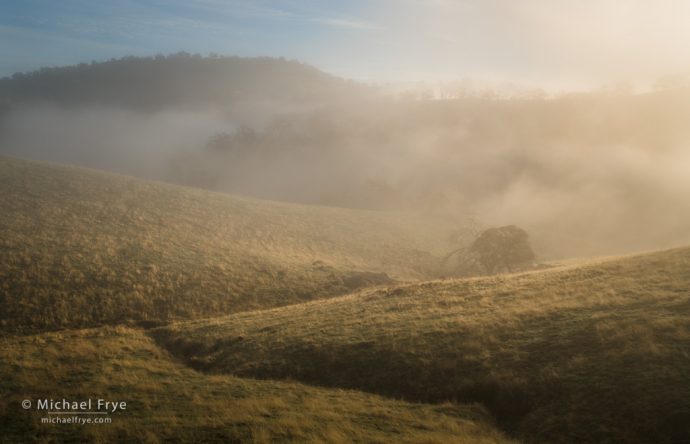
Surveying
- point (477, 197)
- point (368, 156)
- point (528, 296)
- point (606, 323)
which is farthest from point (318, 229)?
point (368, 156)

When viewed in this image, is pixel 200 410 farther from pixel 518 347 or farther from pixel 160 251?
pixel 160 251

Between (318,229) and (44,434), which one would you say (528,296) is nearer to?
(44,434)

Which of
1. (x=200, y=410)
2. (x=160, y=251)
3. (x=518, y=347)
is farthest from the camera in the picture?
(x=160, y=251)

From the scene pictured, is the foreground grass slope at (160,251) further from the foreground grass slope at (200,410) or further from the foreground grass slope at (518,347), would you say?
the foreground grass slope at (200,410)

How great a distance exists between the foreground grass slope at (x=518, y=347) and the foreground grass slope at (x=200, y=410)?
159 cm

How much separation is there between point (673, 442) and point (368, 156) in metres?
154

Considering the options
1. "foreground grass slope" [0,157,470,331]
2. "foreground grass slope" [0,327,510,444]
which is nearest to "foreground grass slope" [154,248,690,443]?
"foreground grass slope" [0,327,510,444]

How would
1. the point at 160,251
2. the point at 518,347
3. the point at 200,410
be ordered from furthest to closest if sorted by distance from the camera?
1. the point at 160,251
2. the point at 518,347
3. the point at 200,410

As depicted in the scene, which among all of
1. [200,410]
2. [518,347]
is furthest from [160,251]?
[518,347]

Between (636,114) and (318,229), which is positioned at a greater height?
(636,114)

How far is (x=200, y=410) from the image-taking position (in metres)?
16.0

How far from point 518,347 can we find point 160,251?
119 ft

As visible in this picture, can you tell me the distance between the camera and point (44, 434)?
14.5 m

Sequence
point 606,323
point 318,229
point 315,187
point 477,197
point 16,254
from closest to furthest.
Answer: point 606,323 < point 16,254 < point 318,229 < point 477,197 < point 315,187
